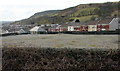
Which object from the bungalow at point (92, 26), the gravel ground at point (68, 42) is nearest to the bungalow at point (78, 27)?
the bungalow at point (92, 26)

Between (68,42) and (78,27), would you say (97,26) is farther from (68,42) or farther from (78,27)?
(68,42)

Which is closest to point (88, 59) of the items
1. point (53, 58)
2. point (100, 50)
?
point (100, 50)

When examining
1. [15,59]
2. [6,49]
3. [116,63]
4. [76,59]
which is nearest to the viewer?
[116,63]

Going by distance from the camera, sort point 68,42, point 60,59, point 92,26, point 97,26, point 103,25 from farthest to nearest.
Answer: point 92,26 < point 97,26 < point 103,25 < point 68,42 < point 60,59

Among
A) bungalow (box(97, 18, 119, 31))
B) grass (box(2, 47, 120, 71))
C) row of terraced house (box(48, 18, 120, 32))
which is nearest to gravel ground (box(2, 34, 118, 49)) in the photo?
grass (box(2, 47, 120, 71))

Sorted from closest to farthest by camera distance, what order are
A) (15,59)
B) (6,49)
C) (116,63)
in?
(116,63) → (15,59) → (6,49)

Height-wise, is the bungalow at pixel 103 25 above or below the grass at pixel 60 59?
above

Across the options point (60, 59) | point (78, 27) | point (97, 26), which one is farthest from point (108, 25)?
point (60, 59)

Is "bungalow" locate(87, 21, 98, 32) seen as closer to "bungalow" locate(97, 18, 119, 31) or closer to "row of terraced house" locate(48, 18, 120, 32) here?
"row of terraced house" locate(48, 18, 120, 32)

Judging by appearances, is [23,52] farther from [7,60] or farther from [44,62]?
[44,62]

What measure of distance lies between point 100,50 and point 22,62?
3.09 meters

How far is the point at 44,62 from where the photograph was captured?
552cm

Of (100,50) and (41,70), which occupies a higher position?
(100,50)

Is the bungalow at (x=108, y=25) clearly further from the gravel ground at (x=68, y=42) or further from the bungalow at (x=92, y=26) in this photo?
the gravel ground at (x=68, y=42)
